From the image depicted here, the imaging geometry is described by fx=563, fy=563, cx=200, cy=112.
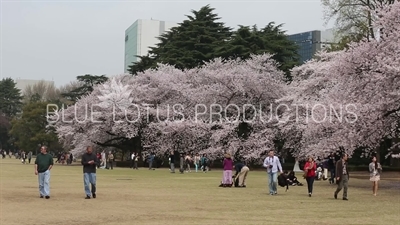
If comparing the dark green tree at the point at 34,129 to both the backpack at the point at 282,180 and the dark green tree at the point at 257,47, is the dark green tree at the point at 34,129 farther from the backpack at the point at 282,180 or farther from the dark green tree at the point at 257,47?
the backpack at the point at 282,180

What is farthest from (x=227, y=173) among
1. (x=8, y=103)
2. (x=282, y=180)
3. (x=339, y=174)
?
(x=8, y=103)

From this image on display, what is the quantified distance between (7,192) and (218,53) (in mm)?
37167

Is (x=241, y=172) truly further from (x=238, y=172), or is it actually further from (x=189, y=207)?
(x=189, y=207)

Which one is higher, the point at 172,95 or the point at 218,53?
the point at 218,53

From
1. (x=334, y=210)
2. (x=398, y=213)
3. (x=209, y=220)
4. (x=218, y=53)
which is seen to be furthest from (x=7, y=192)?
(x=218, y=53)

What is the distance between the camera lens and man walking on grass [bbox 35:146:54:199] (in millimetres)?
17062

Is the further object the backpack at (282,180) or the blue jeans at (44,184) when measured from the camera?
the backpack at (282,180)

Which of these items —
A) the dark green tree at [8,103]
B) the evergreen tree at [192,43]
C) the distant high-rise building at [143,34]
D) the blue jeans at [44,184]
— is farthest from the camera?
the distant high-rise building at [143,34]

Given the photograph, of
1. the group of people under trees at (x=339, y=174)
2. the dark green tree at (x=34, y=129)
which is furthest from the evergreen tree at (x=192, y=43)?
the group of people under trees at (x=339, y=174)

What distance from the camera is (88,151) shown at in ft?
58.1

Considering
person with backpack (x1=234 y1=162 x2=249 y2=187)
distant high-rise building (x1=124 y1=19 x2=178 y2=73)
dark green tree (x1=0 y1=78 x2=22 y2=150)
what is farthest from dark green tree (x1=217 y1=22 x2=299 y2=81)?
distant high-rise building (x1=124 y1=19 x2=178 y2=73)

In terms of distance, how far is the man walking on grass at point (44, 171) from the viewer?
17062 mm

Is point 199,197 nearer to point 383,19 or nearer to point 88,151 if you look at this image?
point 88,151

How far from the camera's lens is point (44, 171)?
17469mm
